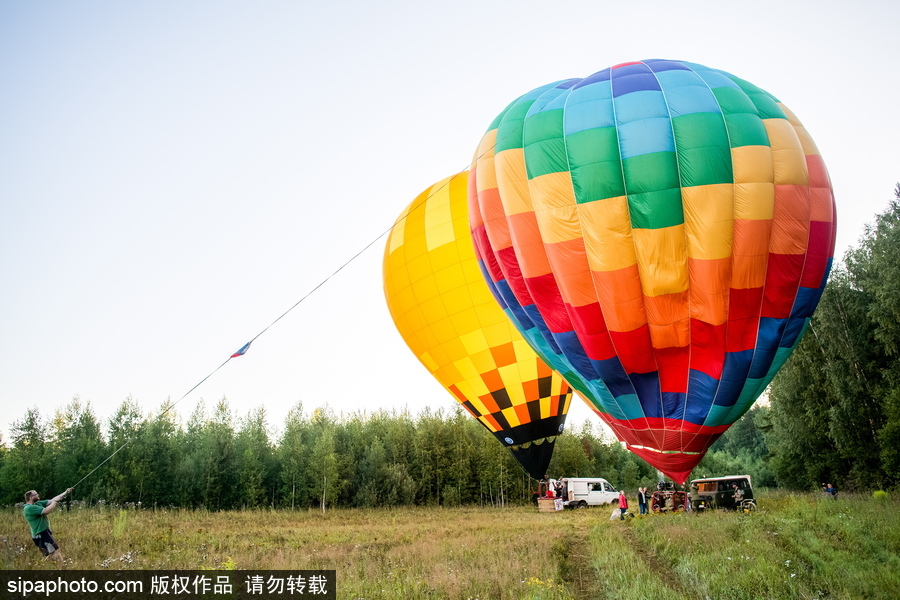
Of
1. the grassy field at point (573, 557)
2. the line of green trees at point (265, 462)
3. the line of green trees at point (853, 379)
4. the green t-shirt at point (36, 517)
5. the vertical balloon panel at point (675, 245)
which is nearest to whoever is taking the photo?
the grassy field at point (573, 557)

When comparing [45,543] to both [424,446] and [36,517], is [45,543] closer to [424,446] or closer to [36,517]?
[36,517]

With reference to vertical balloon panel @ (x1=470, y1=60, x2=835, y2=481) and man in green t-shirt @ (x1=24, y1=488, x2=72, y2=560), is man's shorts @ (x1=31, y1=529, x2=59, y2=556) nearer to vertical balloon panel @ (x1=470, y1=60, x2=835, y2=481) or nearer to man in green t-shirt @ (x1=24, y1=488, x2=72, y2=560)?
man in green t-shirt @ (x1=24, y1=488, x2=72, y2=560)

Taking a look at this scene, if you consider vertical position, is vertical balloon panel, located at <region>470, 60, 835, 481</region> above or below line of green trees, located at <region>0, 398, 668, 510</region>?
above

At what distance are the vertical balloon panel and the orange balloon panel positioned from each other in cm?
431

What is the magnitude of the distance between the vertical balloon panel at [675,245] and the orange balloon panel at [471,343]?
14.2 feet

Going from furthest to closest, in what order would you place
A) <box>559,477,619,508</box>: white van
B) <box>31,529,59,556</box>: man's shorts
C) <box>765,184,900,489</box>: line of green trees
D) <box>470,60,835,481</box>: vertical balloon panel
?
<box>559,477,619,508</box>: white van, <box>765,184,900,489</box>: line of green trees, <box>470,60,835,481</box>: vertical balloon panel, <box>31,529,59,556</box>: man's shorts

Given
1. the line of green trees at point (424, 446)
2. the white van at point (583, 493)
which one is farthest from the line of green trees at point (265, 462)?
the white van at point (583, 493)

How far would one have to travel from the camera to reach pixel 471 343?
39.6 ft

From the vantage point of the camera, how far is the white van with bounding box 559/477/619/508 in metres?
21.9

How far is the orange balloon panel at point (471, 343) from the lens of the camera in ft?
39.2

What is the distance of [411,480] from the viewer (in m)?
30.7

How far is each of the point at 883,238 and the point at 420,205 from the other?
1629 cm

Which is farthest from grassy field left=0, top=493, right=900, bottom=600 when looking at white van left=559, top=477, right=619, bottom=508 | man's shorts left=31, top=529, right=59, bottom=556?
white van left=559, top=477, right=619, bottom=508

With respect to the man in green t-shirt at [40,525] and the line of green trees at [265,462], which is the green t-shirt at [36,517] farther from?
the line of green trees at [265,462]
